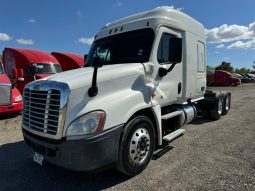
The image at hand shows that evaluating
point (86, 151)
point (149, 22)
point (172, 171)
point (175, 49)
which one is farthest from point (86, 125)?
point (149, 22)

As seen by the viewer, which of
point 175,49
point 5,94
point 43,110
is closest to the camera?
point 43,110

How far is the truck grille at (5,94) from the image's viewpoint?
924 cm

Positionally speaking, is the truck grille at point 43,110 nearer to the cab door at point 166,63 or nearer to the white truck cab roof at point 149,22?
the cab door at point 166,63

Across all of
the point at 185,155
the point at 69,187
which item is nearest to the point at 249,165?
the point at 185,155

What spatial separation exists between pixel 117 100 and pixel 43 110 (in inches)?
44.9

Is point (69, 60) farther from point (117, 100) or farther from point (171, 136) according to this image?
point (117, 100)

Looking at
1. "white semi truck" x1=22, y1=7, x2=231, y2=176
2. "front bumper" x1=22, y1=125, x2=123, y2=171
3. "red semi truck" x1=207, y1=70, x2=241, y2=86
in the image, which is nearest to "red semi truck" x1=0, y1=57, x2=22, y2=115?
"white semi truck" x1=22, y1=7, x2=231, y2=176

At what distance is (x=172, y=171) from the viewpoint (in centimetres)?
452

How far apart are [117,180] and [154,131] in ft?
3.63

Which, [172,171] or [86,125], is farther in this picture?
[172,171]

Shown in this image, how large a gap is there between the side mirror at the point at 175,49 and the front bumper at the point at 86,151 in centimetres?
191

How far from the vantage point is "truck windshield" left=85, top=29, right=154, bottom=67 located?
197 inches

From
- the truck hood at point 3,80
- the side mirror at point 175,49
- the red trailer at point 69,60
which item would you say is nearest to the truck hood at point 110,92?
the side mirror at point 175,49

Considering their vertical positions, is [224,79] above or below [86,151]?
above
